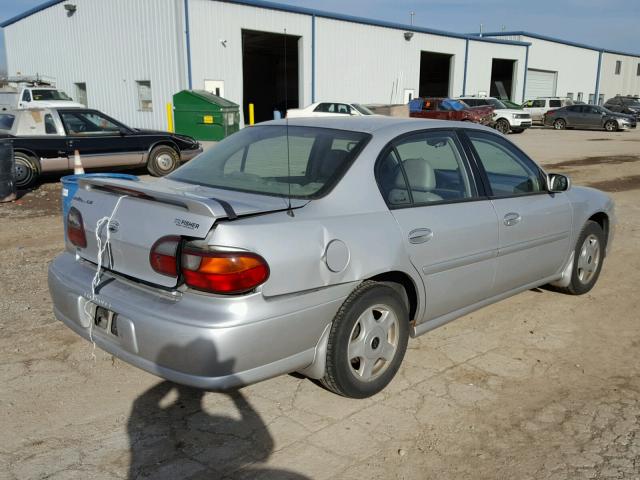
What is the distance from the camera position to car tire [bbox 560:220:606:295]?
5.16 m

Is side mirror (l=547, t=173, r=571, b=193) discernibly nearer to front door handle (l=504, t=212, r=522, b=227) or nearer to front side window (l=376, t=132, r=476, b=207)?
front door handle (l=504, t=212, r=522, b=227)

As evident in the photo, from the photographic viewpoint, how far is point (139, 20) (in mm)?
24531

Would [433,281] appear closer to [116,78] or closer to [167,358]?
[167,358]

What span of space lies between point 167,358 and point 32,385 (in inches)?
50.6

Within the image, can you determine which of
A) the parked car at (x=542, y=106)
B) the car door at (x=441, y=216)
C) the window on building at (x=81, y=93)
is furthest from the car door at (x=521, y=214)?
the parked car at (x=542, y=106)

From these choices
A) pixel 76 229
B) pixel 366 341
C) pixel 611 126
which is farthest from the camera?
pixel 611 126

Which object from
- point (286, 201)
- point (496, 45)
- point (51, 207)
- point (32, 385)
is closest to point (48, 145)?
point (51, 207)

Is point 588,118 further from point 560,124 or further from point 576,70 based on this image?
point 576,70

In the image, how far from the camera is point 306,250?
9.93 ft

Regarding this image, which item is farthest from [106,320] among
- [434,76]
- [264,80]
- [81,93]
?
[434,76]

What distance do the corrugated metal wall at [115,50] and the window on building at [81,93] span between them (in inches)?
11.3

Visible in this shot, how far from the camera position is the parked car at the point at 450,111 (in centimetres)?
2771

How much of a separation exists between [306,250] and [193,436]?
3.72 ft

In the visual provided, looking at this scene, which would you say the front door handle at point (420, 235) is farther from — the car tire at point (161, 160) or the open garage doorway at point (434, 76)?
the open garage doorway at point (434, 76)
